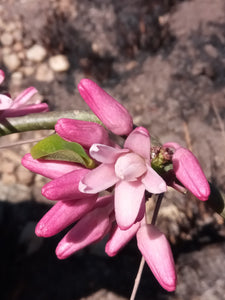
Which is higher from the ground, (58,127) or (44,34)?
(58,127)

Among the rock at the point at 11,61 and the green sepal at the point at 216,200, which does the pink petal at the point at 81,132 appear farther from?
the rock at the point at 11,61

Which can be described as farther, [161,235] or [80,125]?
[161,235]

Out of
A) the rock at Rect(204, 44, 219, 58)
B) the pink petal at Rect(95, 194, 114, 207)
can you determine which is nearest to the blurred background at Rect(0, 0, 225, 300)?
the rock at Rect(204, 44, 219, 58)

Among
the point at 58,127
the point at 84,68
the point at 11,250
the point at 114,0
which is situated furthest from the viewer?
the point at 114,0

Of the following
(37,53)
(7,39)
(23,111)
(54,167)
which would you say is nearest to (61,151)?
(54,167)

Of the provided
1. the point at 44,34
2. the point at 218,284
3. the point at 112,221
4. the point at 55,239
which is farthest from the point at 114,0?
the point at 112,221

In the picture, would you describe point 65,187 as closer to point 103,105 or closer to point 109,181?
point 109,181

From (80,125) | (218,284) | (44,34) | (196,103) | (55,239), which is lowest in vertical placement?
(218,284)

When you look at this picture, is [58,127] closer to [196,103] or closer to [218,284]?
[218,284]
